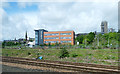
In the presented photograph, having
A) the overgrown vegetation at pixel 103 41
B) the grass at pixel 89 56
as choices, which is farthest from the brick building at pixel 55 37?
the grass at pixel 89 56

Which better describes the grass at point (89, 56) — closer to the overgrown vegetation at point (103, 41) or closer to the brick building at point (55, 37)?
the overgrown vegetation at point (103, 41)

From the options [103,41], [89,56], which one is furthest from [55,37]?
[89,56]

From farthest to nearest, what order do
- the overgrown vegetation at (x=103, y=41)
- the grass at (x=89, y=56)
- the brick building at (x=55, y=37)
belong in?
the brick building at (x=55, y=37)
the overgrown vegetation at (x=103, y=41)
the grass at (x=89, y=56)

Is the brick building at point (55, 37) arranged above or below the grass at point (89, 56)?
above

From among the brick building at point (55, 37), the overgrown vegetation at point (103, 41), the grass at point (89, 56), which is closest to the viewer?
the grass at point (89, 56)

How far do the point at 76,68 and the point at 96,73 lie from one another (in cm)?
183

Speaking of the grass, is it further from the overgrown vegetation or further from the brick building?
the brick building

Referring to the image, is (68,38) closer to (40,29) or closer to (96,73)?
(40,29)

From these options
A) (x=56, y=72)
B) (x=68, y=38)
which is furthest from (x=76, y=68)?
(x=68, y=38)

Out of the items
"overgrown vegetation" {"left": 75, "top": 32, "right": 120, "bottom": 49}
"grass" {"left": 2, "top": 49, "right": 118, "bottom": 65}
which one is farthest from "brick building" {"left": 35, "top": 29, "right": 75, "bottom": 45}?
"grass" {"left": 2, "top": 49, "right": 118, "bottom": 65}

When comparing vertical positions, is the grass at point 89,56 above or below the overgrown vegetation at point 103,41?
below

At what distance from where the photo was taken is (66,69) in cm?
1045

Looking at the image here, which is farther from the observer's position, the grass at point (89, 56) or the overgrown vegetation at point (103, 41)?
the overgrown vegetation at point (103, 41)

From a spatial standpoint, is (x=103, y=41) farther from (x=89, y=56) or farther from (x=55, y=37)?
(x=89, y=56)
